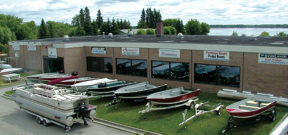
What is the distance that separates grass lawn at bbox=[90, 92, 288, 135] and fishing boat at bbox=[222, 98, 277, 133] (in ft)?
1.07

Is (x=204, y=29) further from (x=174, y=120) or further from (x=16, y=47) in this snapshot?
(x=174, y=120)

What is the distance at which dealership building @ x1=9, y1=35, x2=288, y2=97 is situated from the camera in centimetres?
1841

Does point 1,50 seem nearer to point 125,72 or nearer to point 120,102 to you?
point 125,72

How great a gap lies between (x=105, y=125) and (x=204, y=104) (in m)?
6.45

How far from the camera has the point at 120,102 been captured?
18641 mm

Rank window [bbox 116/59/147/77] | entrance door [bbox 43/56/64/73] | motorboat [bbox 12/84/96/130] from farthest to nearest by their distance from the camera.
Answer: entrance door [bbox 43/56/64/73] → window [bbox 116/59/147/77] → motorboat [bbox 12/84/96/130]

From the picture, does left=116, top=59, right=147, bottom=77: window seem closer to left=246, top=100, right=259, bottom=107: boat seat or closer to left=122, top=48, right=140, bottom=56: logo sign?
left=122, top=48, right=140, bottom=56: logo sign

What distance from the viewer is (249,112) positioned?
1316cm

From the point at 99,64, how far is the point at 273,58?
54.5ft

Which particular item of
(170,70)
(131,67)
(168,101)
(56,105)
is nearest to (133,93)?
(168,101)

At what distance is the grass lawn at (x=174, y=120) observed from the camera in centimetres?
1348

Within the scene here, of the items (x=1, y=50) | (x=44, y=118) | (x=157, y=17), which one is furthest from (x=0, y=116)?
(x=157, y=17)

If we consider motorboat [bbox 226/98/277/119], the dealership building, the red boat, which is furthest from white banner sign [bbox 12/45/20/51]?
motorboat [bbox 226/98/277/119]

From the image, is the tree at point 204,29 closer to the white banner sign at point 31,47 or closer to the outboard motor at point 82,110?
the white banner sign at point 31,47
